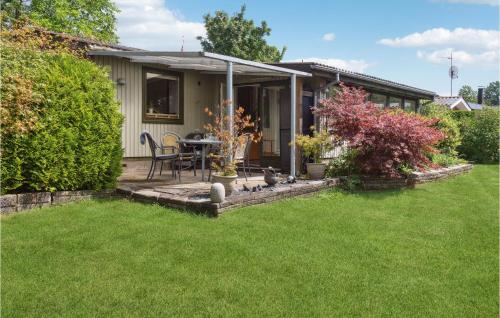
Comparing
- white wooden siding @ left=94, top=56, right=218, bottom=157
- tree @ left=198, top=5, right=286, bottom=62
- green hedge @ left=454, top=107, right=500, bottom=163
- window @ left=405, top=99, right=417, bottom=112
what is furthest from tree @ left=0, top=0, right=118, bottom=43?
green hedge @ left=454, top=107, right=500, bottom=163

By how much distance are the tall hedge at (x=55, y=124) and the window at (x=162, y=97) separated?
138 inches

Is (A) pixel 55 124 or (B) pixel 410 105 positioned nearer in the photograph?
(A) pixel 55 124

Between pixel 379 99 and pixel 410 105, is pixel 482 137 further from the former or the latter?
pixel 379 99

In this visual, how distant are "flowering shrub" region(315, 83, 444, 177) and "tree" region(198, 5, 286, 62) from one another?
2652 cm

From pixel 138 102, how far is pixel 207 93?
230 cm

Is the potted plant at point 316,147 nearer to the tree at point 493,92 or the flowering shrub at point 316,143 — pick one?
the flowering shrub at point 316,143

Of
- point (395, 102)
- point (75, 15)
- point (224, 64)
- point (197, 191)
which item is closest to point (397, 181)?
point (224, 64)

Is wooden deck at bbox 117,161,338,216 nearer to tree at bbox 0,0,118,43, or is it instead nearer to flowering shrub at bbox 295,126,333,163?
flowering shrub at bbox 295,126,333,163

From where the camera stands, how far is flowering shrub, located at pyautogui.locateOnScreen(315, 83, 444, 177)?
9.02 m

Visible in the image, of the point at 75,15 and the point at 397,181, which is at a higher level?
the point at 75,15

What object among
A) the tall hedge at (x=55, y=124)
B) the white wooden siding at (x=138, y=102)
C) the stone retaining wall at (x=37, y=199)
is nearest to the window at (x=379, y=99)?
the white wooden siding at (x=138, y=102)

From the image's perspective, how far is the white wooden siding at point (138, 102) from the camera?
9.71 meters

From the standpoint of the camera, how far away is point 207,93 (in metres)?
11.8

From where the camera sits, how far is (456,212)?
7.27m
